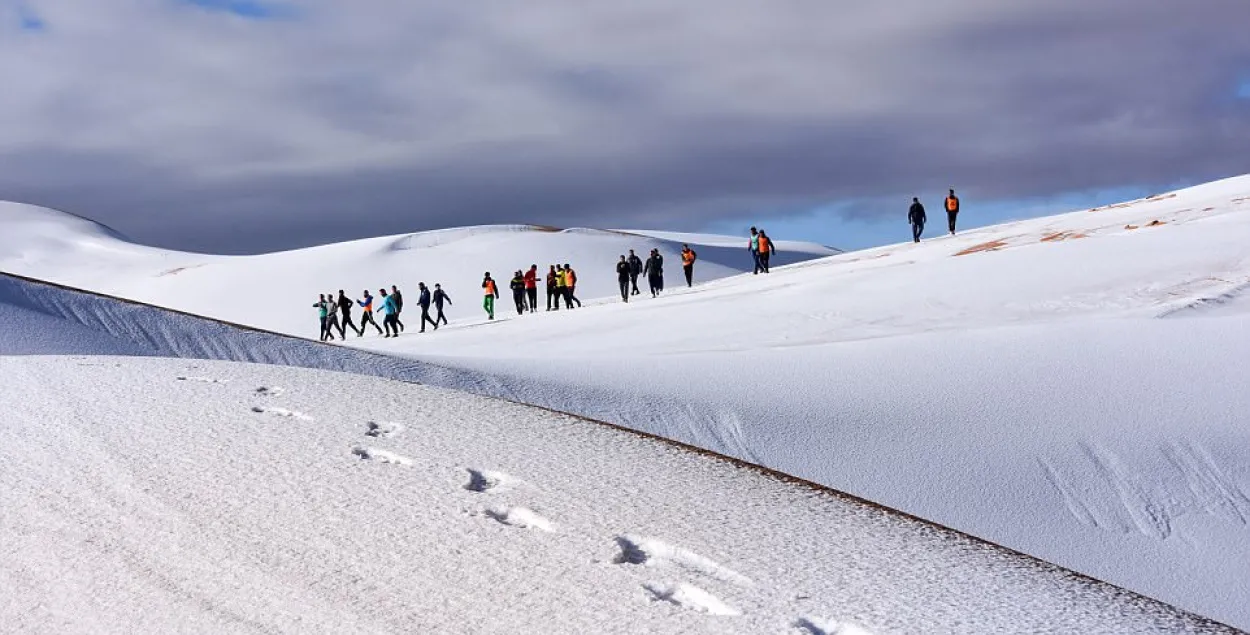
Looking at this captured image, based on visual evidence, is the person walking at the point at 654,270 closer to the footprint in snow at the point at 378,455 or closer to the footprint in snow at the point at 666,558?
the footprint in snow at the point at 378,455

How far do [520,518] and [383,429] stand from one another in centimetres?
188

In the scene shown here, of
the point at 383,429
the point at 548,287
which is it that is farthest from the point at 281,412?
the point at 548,287

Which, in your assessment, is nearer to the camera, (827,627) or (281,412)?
(827,627)

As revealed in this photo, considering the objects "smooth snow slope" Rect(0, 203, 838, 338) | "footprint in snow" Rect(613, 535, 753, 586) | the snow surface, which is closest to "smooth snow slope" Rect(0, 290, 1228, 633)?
"footprint in snow" Rect(613, 535, 753, 586)

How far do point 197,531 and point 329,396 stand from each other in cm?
295

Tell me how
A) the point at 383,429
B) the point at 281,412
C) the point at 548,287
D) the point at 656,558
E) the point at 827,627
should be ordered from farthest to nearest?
the point at 548,287
the point at 281,412
the point at 383,429
the point at 656,558
the point at 827,627

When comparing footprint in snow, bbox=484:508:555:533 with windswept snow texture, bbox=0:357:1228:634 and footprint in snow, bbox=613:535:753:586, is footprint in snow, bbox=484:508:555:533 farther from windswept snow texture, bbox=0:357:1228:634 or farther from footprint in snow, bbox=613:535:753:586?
footprint in snow, bbox=613:535:753:586

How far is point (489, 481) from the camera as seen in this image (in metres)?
5.96

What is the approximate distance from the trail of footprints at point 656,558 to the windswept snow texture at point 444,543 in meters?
0.01

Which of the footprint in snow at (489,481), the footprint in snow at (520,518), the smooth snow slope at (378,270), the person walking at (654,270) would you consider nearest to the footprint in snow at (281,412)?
the footprint in snow at (489,481)

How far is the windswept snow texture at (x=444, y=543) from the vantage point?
14.2 feet

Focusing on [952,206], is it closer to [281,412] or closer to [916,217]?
[916,217]

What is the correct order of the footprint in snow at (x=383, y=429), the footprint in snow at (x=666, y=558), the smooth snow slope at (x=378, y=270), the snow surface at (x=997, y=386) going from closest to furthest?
the footprint in snow at (x=666, y=558) → the footprint in snow at (x=383, y=429) → the snow surface at (x=997, y=386) → the smooth snow slope at (x=378, y=270)

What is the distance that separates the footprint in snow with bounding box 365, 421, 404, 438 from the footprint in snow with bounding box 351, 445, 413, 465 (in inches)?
14.4
